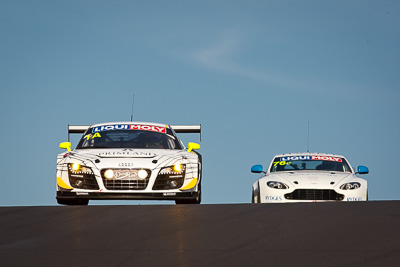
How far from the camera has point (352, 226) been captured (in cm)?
796

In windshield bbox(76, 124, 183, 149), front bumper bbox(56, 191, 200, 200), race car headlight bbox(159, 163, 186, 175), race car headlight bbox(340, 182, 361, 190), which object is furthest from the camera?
race car headlight bbox(340, 182, 361, 190)

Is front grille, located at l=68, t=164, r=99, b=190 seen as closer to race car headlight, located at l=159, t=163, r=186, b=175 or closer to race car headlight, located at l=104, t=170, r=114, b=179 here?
race car headlight, located at l=104, t=170, r=114, b=179

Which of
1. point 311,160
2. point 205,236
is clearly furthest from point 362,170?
point 205,236

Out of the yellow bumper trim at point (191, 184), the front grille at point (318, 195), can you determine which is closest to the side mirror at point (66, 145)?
the yellow bumper trim at point (191, 184)

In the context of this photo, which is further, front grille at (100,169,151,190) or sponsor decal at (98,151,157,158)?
sponsor decal at (98,151,157,158)

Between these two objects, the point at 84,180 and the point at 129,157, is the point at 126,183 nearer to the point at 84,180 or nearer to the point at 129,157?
the point at 129,157

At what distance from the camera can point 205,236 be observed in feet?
24.5

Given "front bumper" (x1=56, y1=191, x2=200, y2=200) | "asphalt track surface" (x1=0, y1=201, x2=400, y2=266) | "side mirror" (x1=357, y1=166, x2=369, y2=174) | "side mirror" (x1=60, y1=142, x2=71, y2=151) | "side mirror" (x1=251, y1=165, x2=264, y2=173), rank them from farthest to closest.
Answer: "side mirror" (x1=251, y1=165, x2=264, y2=173), "side mirror" (x1=357, y1=166, x2=369, y2=174), "side mirror" (x1=60, y1=142, x2=71, y2=151), "front bumper" (x1=56, y1=191, x2=200, y2=200), "asphalt track surface" (x1=0, y1=201, x2=400, y2=266)

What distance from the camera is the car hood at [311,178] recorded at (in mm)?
14945

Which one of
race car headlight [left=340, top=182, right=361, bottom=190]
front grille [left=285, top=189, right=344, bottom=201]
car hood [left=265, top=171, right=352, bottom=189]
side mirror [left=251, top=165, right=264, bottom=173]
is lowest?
front grille [left=285, top=189, right=344, bottom=201]

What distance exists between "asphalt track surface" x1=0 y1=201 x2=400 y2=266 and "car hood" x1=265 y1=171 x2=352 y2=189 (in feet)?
14.6

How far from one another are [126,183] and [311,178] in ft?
11.6

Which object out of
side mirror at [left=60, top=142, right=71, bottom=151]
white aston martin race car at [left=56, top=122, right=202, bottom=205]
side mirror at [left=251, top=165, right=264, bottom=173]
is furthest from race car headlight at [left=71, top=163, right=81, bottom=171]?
side mirror at [left=251, top=165, right=264, bottom=173]

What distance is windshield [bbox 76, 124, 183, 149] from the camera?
14859 mm
